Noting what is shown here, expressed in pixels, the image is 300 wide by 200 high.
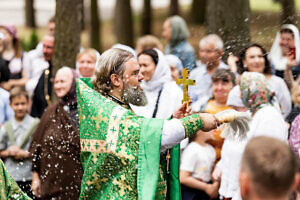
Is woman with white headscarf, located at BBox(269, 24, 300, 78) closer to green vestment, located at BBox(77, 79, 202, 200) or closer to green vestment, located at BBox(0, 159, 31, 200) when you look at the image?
green vestment, located at BBox(77, 79, 202, 200)

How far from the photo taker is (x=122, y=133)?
514 cm

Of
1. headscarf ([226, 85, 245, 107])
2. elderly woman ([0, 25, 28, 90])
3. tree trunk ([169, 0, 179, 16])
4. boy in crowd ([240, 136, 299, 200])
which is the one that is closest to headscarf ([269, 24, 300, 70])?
headscarf ([226, 85, 245, 107])

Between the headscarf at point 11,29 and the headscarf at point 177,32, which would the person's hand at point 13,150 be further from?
the headscarf at point 177,32

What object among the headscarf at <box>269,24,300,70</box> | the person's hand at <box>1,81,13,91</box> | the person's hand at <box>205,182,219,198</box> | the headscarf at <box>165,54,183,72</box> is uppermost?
the headscarf at <box>269,24,300,70</box>

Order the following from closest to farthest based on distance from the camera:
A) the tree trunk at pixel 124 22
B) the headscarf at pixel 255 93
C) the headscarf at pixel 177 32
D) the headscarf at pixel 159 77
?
the headscarf at pixel 255 93, the headscarf at pixel 159 77, the headscarf at pixel 177 32, the tree trunk at pixel 124 22

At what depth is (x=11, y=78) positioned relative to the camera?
10.9 metres

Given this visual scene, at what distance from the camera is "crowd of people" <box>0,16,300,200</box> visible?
6.19 meters

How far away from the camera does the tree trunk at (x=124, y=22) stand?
20094 millimetres

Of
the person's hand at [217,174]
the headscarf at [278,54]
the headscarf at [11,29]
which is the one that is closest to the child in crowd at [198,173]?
the person's hand at [217,174]

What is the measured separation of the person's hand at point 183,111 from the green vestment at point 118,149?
31 centimetres

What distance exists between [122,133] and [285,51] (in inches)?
159

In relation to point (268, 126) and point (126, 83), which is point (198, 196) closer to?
point (268, 126)

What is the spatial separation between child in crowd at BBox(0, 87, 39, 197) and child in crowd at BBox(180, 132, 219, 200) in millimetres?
1963

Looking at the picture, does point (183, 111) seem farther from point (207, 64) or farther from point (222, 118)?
point (207, 64)
